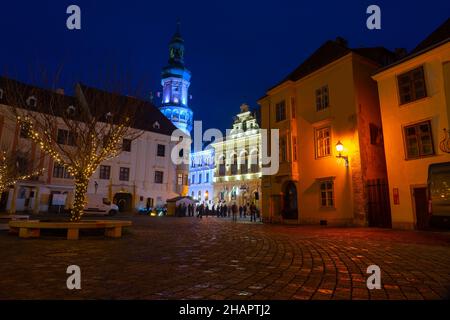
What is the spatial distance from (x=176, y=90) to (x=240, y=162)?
119ft

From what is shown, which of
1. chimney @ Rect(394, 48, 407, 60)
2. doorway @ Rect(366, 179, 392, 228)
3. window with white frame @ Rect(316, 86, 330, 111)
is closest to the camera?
doorway @ Rect(366, 179, 392, 228)

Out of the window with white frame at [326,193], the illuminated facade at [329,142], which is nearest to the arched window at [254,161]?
the illuminated facade at [329,142]

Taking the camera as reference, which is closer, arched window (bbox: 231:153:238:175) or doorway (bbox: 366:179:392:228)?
doorway (bbox: 366:179:392:228)

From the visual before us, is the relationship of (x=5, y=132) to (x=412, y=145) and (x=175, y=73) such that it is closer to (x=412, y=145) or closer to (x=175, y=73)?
(x=412, y=145)

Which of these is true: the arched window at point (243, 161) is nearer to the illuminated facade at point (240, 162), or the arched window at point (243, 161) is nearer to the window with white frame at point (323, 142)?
the illuminated facade at point (240, 162)

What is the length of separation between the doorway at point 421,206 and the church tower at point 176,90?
6556 centimetres

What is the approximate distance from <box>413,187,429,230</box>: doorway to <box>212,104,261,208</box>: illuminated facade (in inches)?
1320

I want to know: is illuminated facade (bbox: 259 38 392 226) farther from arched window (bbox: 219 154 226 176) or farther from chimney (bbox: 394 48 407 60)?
arched window (bbox: 219 154 226 176)

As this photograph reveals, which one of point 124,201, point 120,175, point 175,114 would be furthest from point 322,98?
point 175,114

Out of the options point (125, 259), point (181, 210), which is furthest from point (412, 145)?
point (181, 210)

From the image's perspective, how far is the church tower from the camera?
252 ft

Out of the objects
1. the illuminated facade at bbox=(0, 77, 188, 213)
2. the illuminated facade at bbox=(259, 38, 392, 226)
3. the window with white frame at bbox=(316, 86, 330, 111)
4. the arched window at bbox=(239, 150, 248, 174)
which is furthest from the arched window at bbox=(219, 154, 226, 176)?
the window with white frame at bbox=(316, 86, 330, 111)

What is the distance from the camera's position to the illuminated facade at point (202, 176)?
63.6 meters

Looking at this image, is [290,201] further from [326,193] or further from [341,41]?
[341,41]
